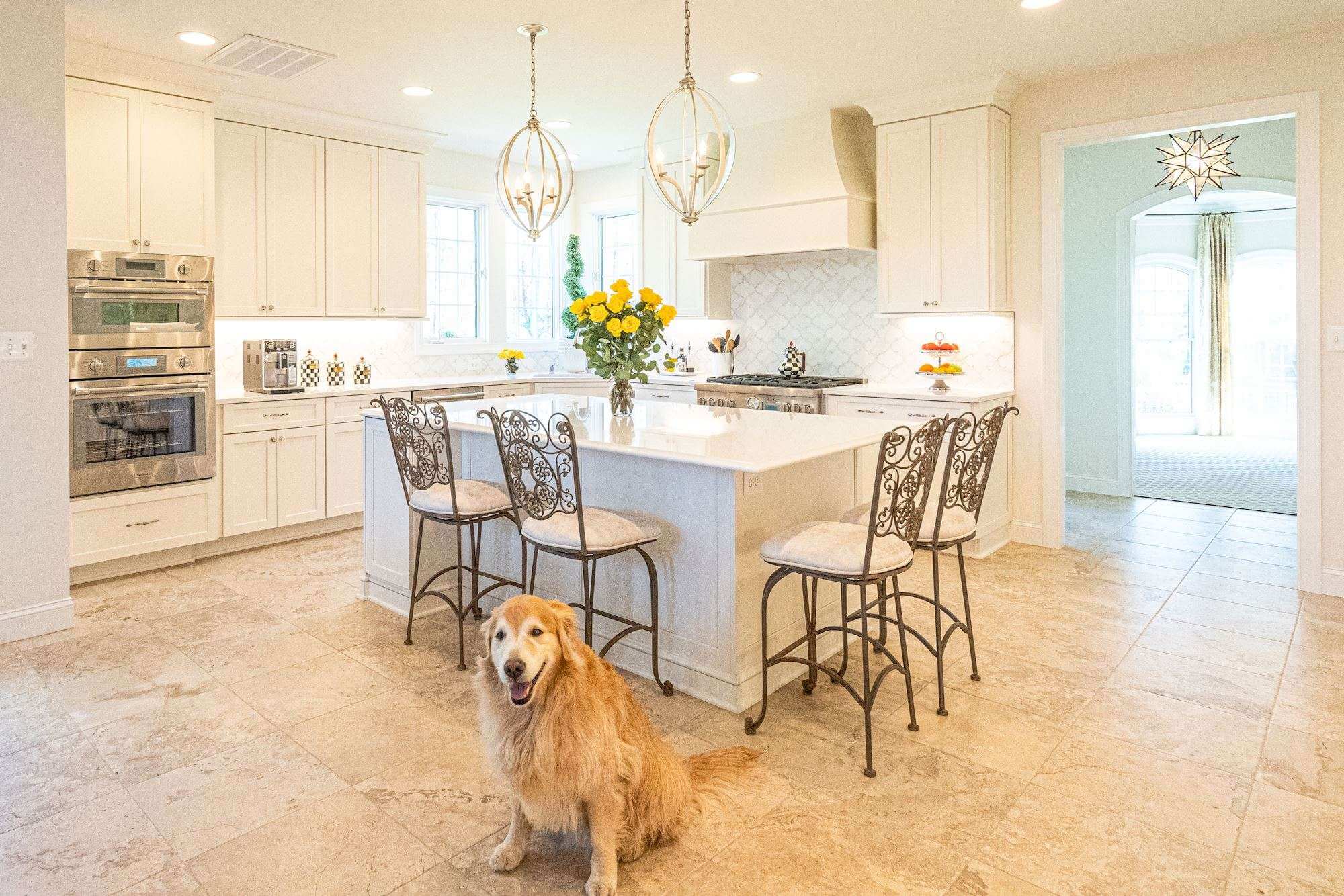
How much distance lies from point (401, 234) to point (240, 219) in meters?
1.09

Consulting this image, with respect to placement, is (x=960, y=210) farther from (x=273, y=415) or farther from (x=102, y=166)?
(x=102, y=166)

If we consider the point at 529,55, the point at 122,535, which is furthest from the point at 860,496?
the point at 122,535

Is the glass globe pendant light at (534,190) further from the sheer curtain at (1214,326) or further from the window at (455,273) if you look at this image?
the sheer curtain at (1214,326)

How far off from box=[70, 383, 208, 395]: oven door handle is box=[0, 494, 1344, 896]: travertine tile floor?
1.11 metres

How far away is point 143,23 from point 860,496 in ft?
13.2

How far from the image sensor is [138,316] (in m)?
4.50

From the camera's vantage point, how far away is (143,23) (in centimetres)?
393

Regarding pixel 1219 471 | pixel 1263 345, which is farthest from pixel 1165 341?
pixel 1219 471

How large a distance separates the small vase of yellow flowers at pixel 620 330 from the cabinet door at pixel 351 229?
108 inches

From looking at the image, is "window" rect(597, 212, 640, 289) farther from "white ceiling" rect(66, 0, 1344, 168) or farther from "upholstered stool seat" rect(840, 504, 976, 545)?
"upholstered stool seat" rect(840, 504, 976, 545)

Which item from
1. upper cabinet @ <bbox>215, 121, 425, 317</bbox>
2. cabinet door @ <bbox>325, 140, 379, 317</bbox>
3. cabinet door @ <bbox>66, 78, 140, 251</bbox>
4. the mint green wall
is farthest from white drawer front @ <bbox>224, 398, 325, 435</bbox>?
the mint green wall

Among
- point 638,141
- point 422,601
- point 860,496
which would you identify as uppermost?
Result: point 638,141

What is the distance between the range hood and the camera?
534cm

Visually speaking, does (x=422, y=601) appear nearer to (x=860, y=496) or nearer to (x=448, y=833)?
(x=448, y=833)
